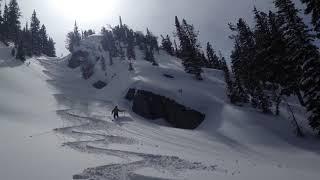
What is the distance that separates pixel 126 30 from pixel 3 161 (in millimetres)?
104793

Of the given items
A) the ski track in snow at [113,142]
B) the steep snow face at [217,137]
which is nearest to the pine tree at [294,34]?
the steep snow face at [217,137]

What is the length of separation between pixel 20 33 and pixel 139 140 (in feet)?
267

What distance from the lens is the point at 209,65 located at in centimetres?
9800

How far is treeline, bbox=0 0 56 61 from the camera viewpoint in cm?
9131

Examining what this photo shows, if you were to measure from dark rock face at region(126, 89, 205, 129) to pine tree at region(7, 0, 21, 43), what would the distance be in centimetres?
5370

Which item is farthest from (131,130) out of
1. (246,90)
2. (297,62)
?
(246,90)

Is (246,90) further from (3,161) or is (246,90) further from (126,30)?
(126,30)

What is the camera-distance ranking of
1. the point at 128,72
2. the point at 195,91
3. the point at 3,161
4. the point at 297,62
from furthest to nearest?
the point at 128,72 < the point at 195,91 < the point at 297,62 < the point at 3,161

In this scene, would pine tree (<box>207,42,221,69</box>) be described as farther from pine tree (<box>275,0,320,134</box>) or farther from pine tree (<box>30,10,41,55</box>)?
pine tree (<box>275,0,320,134</box>)

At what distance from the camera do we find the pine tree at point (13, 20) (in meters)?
94.2

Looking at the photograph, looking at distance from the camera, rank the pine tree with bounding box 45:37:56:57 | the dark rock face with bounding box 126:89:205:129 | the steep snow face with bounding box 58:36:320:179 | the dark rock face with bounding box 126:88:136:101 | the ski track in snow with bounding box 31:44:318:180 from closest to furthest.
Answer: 1. the ski track in snow with bounding box 31:44:318:180
2. the steep snow face with bounding box 58:36:320:179
3. the dark rock face with bounding box 126:89:205:129
4. the dark rock face with bounding box 126:88:136:101
5. the pine tree with bounding box 45:37:56:57

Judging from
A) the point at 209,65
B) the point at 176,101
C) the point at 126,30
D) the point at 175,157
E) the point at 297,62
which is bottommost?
the point at 175,157

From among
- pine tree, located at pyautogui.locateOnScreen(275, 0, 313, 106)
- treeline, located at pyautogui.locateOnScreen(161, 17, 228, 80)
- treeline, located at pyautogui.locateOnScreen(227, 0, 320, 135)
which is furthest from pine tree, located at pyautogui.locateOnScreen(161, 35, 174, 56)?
pine tree, located at pyautogui.locateOnScreen(275, 0, 313, 106)

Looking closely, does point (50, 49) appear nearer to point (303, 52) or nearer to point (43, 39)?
point (43, 39)
